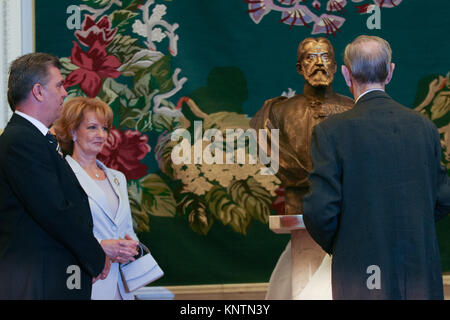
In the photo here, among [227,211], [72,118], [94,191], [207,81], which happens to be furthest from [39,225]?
[207,81]

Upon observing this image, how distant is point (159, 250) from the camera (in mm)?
4539

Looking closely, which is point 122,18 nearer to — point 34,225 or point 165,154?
point 165,154

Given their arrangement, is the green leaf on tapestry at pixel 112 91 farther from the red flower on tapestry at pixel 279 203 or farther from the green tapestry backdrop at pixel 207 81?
the red flower on tapestry at pixel 279 203

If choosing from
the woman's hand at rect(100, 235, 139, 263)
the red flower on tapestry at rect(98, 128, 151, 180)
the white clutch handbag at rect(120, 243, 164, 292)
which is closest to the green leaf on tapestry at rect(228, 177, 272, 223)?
the red flower on tapestry at rect(98, 128, 151, 180)

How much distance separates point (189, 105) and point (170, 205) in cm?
69

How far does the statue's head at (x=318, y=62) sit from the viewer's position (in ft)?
11.6

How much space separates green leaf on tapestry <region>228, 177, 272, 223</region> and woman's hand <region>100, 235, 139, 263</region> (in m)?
1.51

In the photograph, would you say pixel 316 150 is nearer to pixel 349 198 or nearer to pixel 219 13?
pixel 349 198

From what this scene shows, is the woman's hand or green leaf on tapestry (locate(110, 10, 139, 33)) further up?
green leaf on tapestry (locate(110, 10, 139, 33))

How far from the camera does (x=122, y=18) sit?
466 centimetres

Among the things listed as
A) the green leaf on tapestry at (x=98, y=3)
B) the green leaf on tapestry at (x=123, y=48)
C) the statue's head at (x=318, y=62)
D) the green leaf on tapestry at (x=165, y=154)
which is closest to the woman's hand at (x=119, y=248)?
the statue's head at (x=318, y=62)

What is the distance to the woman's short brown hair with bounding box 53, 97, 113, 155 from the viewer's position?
3.52 meters

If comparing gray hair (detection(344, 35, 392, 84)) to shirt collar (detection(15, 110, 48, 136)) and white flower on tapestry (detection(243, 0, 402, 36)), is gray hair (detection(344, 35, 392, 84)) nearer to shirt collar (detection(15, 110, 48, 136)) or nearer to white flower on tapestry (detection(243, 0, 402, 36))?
shirt collar (detection(15, 110, 48, 136))

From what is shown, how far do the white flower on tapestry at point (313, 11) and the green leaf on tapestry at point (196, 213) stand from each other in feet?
4.28
